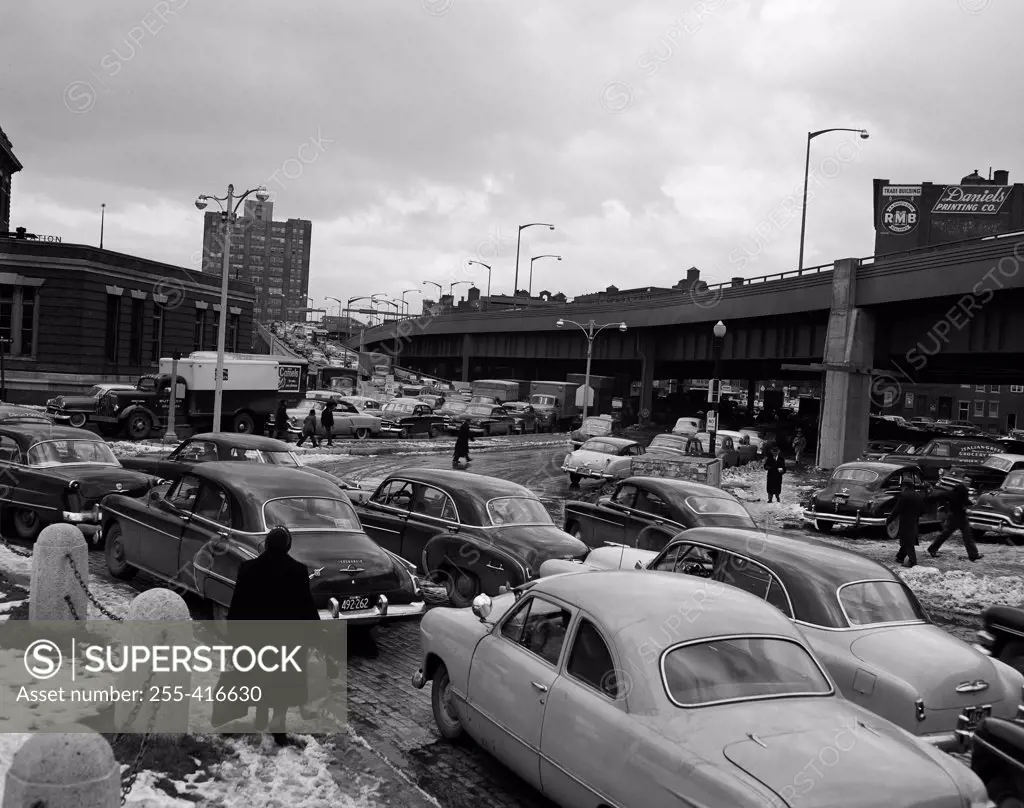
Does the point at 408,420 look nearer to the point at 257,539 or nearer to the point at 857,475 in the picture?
the point at 857,475

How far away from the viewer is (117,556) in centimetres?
1161

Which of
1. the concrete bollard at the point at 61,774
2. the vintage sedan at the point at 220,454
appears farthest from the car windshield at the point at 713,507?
the concrete bollard at the point at 61,774

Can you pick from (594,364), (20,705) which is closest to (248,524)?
(20,705)

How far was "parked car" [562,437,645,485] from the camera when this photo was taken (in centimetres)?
2902

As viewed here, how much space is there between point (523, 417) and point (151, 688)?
48.0 meters

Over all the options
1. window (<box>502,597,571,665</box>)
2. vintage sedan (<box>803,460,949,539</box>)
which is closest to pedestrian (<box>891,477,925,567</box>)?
vintage sedan (<box>803,460,949,539</box>)

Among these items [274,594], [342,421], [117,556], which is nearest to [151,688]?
[274,594]

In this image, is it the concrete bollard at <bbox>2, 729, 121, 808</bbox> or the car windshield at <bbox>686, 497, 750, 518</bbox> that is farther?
the car windshield at <bbox>686, 497, 750, 518</bbox>

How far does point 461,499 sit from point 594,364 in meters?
70.3

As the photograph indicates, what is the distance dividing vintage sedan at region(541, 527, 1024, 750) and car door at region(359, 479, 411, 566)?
431cm

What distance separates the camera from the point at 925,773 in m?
4.89

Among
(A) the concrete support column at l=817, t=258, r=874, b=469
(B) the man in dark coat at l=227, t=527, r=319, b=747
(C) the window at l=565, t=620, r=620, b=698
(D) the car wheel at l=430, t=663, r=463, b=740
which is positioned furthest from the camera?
(A) the concrete support column at l=817, t=258, r=874, b=469

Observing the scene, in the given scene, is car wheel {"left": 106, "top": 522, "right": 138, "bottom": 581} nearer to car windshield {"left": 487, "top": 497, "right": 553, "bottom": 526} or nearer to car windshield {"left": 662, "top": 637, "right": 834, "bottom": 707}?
car windshield {"left": 487, "top": 497, "right": 553, "bottom": 526}

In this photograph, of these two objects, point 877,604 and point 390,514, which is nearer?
point 877,604
